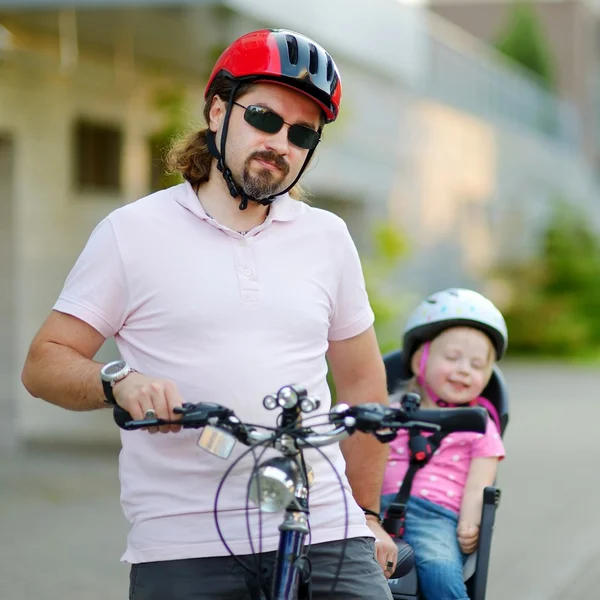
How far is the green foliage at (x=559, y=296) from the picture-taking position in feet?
77.2

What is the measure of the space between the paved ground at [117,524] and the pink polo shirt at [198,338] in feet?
11.7

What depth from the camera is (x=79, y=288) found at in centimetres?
295

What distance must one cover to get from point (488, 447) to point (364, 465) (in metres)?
1.03

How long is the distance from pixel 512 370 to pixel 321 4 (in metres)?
10.7

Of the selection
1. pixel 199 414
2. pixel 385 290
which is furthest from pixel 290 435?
pixel 385 290

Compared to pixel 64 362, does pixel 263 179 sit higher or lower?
higher

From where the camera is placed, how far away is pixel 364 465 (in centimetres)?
346

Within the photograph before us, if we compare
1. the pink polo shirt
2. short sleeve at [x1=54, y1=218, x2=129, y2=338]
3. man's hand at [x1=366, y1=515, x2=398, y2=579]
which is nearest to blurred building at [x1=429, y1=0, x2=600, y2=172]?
man's hand at [x1=366, y1=515, x2=398, y2=579]

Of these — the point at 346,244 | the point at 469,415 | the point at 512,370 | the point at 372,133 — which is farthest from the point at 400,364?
the point at 512,370

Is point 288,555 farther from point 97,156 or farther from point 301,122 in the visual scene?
point 97,156

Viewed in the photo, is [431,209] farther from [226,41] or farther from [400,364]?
[400,364]

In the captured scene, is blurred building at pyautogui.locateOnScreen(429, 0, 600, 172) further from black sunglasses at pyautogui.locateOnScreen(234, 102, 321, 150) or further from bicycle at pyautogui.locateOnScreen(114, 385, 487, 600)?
bicycle at pyautogui.locateOnScreen(114, 385, 487, 600)

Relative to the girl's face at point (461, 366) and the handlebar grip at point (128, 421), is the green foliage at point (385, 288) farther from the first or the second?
the handlebar grip at point (128, 421)

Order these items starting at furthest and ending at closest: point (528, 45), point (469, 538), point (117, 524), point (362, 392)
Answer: point (528, 45), point (117, 524), point (469, 538), point (362, 392)
